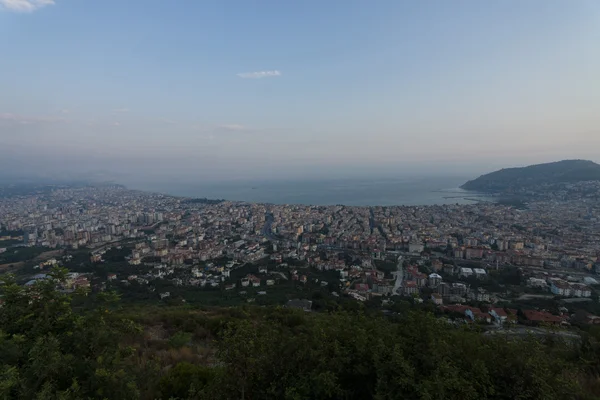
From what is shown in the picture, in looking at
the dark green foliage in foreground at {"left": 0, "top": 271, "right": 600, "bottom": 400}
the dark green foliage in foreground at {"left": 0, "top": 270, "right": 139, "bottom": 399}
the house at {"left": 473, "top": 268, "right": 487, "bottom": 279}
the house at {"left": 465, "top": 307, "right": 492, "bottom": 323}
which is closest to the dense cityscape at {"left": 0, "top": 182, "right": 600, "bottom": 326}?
the house at {"left": 465, "top": 307, "right": 492, "bottom": 323}

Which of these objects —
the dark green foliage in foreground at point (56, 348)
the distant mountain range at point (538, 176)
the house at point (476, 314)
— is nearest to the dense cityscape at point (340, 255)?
the house at point (476, 314)

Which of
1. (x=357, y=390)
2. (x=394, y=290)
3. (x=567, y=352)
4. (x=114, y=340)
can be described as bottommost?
(x=394, y=290)

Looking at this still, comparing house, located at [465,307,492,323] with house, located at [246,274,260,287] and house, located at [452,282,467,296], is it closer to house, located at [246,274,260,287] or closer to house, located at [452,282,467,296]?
house, located at [452,282,467,296]

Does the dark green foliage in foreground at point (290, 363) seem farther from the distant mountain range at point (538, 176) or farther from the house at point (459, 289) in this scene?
the distant mountain range at point (538, 176)

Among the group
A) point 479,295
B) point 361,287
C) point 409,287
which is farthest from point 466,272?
point 361,287

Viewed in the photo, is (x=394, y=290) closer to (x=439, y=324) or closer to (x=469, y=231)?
(x=439, y=324)

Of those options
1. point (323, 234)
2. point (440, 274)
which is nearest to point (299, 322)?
point (440, 274)
